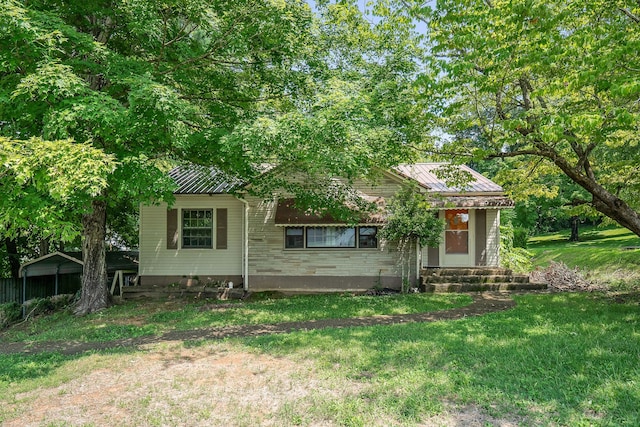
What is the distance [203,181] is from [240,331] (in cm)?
567

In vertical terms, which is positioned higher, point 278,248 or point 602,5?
point 602,5

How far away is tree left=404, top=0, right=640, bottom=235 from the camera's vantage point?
6.72 metres

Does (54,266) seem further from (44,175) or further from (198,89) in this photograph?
(44,175)

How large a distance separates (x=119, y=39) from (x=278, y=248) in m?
7.75

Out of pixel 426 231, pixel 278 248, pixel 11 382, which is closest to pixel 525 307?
pixel 426 231

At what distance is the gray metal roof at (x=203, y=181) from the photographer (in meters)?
12.2

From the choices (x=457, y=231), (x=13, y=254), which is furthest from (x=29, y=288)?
(x=457, y=231)

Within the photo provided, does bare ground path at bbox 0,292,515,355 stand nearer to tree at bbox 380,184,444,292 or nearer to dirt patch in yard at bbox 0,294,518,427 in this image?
dirt patch in yard at bbox 0,294,518,427

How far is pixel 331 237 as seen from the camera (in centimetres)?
1412

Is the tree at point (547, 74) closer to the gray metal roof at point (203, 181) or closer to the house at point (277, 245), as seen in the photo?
the house at point (277, 245)

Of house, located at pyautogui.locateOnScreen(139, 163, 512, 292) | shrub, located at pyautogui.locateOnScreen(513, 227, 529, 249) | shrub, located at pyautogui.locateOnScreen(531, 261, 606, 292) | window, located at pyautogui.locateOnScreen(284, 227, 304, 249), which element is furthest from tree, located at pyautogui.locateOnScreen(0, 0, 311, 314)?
shrub, located at pyautogui.locateOnScreen(513, 227, 529, 249)

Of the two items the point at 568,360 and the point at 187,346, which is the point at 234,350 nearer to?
the point at 187,346

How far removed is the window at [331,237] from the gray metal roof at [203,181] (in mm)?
2630

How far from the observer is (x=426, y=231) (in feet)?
40.8
